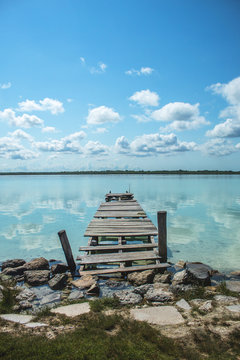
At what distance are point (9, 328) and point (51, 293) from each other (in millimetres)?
2554

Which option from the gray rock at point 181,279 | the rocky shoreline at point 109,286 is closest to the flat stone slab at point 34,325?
the rocky shoreline at point 109,286

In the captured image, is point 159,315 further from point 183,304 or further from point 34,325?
point 34,325

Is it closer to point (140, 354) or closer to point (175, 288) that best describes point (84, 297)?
point (175, 288)

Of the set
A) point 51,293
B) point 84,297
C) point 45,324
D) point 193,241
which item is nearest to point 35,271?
point 51,293

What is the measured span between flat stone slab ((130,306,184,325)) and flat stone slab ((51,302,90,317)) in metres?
0.99

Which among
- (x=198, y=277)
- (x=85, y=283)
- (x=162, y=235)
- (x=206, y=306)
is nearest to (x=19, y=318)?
(x=85, y=283)

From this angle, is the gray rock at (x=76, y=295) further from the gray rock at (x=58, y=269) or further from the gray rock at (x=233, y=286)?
the gray rock at (x=233, y=286)

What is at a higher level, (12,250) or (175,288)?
(175,288)

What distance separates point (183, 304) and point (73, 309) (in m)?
2.38

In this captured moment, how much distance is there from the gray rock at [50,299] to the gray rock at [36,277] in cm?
114

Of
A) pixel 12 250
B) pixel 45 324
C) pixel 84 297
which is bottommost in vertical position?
pixel 12 250

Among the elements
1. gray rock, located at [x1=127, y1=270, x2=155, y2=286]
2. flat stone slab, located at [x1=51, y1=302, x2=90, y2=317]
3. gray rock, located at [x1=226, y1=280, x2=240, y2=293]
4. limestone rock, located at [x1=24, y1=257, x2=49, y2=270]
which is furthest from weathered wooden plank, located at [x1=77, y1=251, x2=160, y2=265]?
flat stone slab, located at [x1=51, y1=302, x2=90, y2=317]

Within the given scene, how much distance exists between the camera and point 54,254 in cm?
1177

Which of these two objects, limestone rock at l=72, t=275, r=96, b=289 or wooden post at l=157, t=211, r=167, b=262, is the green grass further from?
wooden post at l=157, t=211, r=167, b=262
